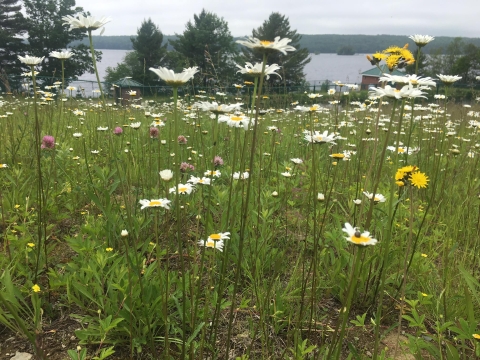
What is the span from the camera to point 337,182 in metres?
2.90

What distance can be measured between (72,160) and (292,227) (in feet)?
6.64

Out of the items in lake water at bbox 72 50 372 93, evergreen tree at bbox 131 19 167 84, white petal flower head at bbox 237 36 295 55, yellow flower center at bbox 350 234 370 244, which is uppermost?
evergreen tree at bbox 131 19 167 84

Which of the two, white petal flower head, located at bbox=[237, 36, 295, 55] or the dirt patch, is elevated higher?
white petal flower head, located at bbox=[237, 36, 295, 55]

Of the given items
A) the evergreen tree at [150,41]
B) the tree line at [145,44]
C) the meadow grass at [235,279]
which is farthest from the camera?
the evergreen tree at [150,41]

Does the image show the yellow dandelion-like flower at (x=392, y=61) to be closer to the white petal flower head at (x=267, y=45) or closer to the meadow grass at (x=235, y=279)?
the meadow grass at (x=235, y=279)

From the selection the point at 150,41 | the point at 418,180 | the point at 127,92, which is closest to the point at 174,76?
the point at 418,180

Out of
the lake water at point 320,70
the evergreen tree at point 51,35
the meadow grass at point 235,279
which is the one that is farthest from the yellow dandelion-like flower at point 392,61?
the evergreen tree at point 51,35

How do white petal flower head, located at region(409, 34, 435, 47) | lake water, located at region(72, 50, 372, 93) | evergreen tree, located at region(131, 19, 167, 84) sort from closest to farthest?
1. white petal flower head, located at region(409, 34, 435, 47)
2. lake water, located at region(72, 50, 372, 93)
3. evergreen tree, located at region(131, 19, 167, 84)

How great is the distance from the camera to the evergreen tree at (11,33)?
31767 mm

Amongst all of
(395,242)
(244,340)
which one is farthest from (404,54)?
(244,340)

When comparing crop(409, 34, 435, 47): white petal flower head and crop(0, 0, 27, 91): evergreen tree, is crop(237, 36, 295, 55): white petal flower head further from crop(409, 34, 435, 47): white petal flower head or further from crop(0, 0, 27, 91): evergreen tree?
crop(0, 0, 27, 91): evergreen tree

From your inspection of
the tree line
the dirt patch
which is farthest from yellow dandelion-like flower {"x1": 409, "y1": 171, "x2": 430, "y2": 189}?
the tree line

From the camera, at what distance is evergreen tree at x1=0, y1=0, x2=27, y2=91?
3177cm

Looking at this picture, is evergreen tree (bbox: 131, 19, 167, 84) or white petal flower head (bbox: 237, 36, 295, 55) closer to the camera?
white petal flower head (bbox: 237, 36, 295, 55)
